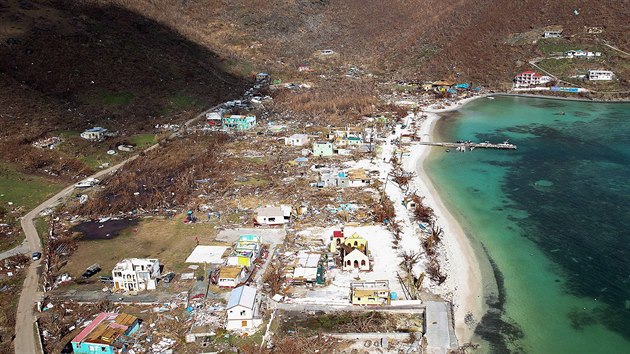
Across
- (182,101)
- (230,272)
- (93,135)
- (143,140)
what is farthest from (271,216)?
(182,101)

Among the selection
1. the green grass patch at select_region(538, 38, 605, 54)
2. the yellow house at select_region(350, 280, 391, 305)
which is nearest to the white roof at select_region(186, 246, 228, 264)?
the yellow house at select_region(350, 280, 391, 305)

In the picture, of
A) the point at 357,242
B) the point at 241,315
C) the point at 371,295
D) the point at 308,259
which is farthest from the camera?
the point at 357,242

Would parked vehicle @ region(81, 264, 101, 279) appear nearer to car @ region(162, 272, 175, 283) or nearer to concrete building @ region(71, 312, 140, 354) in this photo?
car @ region(162, 272, 175, 283)

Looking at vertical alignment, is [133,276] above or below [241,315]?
above

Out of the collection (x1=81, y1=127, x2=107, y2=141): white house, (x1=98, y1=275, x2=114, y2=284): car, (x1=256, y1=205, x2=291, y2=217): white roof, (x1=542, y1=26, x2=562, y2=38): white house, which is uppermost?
(x1=542, y1=26, x2=562, y2=38): white house

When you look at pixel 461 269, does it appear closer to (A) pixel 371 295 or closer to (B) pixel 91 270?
(A) pixel 371 295

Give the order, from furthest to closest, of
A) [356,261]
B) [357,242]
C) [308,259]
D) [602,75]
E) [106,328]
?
[602,75] < [357,242] < [308,259] < [356,261] < [106,328]

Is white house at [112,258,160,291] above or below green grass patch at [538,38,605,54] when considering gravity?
below
